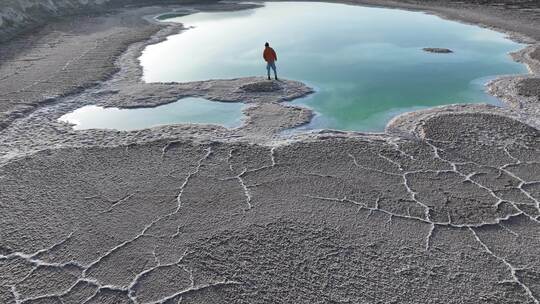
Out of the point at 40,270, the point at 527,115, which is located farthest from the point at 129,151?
the point at 527,115

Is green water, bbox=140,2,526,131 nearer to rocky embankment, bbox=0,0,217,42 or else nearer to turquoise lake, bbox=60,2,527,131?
turquoise lake, bbox=60,2,527,131

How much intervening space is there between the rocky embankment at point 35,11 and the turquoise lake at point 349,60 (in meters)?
5.49

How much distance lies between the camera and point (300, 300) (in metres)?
4.89

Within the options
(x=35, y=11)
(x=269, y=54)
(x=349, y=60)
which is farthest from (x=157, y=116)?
(x=35, y=11)

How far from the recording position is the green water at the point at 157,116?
9.59 metres

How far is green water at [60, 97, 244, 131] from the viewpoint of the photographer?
959 centimetres

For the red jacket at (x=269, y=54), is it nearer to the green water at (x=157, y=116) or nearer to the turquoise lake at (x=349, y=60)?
the turquoise lake at (x=349, y=60)

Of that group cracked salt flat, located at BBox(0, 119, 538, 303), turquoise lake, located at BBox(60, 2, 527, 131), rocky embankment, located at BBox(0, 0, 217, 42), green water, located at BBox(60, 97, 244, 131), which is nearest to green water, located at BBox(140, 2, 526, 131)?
turquoise lake, located at BBox(60, 2, 527, 131)

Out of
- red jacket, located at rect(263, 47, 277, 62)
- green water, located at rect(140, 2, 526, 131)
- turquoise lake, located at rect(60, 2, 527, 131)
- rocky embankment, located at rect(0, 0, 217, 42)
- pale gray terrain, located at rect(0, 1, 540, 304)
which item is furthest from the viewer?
rocky embankment, located at rect(0, 0, 217, 42)

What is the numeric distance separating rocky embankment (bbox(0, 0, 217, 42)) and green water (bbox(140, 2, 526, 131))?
557 cm

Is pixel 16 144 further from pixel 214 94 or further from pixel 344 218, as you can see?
pixel 344 218

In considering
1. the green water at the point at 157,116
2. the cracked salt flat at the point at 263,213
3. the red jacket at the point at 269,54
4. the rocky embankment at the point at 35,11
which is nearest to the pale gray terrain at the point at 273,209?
the cracked salt flat at the point at 263,213

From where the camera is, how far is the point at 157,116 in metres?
10.1

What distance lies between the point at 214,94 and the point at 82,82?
3731mm
